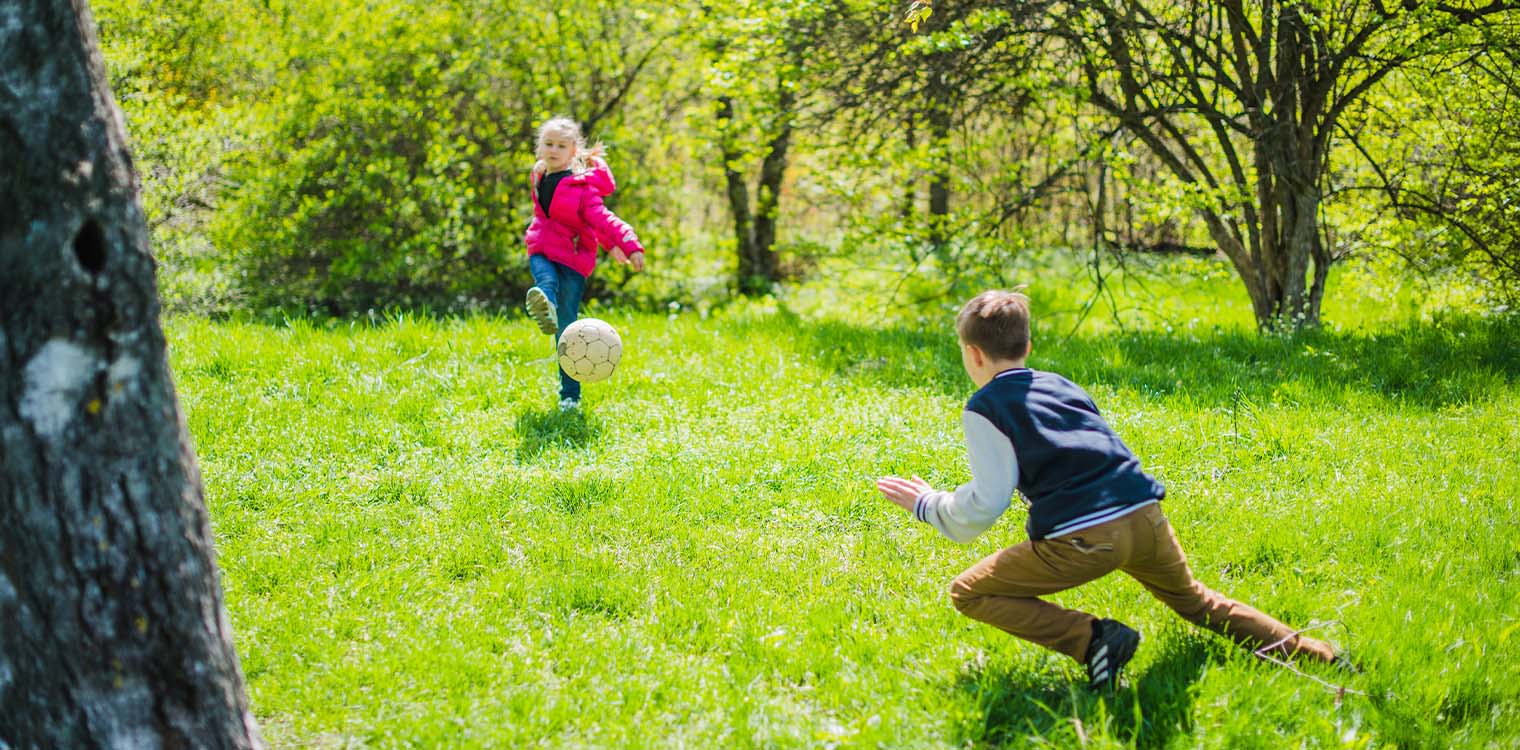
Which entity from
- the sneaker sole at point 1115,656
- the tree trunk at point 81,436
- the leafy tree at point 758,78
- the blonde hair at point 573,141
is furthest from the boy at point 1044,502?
the leafy tree at point 758,78

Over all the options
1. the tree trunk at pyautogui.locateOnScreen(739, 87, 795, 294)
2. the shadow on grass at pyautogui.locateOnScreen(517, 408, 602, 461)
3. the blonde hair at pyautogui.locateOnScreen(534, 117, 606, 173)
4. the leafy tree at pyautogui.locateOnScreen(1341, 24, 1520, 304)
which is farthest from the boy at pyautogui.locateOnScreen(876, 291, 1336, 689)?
the tree trunk at pyautogui.locateOnScreen(739, 87, 795, 294)

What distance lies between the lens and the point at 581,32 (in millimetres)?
10625

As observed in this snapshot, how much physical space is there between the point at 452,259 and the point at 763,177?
12.1 ft

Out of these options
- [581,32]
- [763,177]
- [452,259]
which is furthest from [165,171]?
[763,177]

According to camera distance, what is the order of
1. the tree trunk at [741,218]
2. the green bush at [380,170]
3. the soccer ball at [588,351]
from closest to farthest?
the soccer ball at [588,351] < the green bush at [380,170] < the tree trunk at [741,218]

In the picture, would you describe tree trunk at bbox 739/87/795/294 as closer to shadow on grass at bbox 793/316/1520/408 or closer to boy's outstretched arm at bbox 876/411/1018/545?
shadow on grass at bbox 793/316/1520/408

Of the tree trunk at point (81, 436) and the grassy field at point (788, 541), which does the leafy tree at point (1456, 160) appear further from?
the tree trunk at point (81, 436)

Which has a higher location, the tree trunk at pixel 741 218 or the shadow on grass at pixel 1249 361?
the tree trunk at pixel 741 218

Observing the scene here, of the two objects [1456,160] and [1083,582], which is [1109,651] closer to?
[1083,582]

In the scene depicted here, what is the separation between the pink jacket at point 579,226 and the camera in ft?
21.5

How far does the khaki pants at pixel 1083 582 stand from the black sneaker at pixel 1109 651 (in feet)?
0.10

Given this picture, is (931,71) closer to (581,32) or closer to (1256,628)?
(581,32)

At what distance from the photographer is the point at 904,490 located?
141 inches

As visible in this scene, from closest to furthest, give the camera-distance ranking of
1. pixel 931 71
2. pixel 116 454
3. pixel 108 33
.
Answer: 1. pixel 116 454
2. pixel 931 71
3. pixel 108 33
